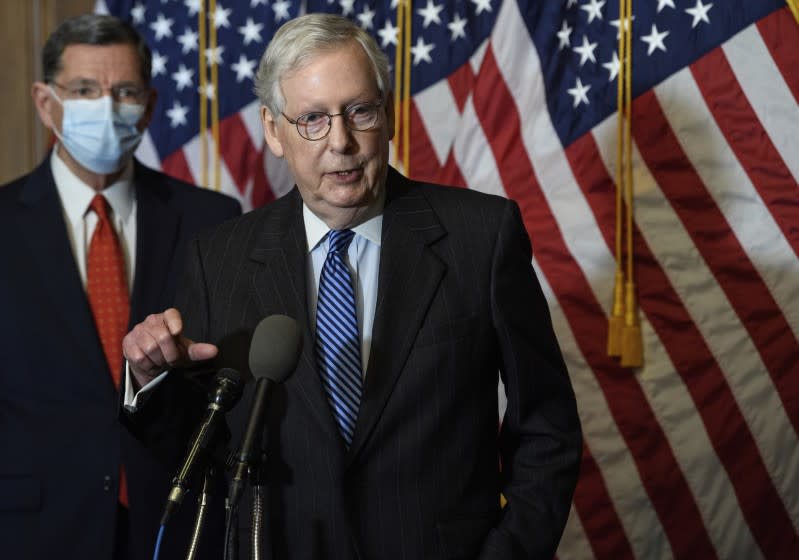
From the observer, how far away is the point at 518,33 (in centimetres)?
328

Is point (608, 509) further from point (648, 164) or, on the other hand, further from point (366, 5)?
point (366, 5)

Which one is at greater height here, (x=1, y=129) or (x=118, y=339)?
(x=1, y=129)

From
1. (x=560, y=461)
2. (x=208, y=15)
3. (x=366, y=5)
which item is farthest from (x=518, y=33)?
(x=560, y=461)

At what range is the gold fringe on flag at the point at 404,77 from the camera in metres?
3.45

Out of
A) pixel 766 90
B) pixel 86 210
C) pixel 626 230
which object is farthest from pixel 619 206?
pixel 86 210

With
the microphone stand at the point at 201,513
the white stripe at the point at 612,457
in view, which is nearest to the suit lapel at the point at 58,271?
the microphone stand at the point at 201,513

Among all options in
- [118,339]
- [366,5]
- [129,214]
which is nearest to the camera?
[118,339]

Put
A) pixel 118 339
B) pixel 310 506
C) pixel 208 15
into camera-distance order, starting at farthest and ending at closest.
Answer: pixel 208 15
pixel 118 339
pixel 310 506

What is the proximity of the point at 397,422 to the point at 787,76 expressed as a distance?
1.80 meters

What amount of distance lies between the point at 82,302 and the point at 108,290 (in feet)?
0.33

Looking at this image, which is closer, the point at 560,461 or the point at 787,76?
the point at 560,461

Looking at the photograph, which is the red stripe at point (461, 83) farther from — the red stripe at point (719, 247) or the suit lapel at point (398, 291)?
the suit lapel at point (398, 291)

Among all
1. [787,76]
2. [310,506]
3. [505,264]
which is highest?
[787,76]

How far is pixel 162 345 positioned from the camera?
1574 mm
